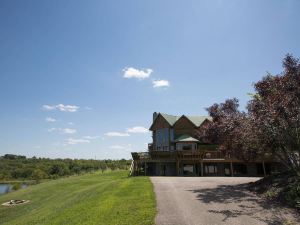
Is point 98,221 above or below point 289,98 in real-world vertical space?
below

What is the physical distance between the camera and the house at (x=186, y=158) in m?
33.9

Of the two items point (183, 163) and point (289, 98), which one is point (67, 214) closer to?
point (289, 98)

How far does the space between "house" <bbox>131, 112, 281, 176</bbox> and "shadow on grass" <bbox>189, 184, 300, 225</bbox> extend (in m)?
12.7

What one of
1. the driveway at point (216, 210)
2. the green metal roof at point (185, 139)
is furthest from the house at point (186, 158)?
the driveway at point (216, 210)

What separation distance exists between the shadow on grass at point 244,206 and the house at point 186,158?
12685 millimetres

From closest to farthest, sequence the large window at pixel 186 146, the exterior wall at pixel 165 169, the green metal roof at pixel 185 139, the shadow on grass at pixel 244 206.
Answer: the shadow on grass at pixel 244 206 < the exterior wall at pixel 165 169 < the green metal roof at pixel 185 139 < the large window at pixel 186 146

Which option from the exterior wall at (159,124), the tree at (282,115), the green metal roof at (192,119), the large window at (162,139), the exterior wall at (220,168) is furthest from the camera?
the exterior wall at (159,124)

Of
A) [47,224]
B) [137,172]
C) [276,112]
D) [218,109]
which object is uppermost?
[218,109]

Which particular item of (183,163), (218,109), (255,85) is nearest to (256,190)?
(255,85)

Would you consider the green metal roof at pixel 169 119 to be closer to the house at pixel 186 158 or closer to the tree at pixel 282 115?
the house at pixel 186 158

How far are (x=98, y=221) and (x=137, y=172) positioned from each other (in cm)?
2532

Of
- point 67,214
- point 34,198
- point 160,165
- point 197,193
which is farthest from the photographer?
point 160,165

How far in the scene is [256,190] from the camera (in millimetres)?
18422

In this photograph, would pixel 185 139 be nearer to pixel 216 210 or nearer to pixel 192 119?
pixel 192 119
